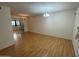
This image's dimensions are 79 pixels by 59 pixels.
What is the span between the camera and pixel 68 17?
3.98 m

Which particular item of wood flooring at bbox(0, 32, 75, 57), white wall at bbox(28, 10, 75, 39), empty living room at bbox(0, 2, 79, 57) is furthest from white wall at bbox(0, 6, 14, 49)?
white wall at bbox(28, 10, 75, 39)

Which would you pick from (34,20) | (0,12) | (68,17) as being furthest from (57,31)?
(0,12)

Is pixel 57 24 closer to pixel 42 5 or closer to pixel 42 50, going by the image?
pixel 42 50

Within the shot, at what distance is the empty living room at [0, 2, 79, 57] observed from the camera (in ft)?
9.99

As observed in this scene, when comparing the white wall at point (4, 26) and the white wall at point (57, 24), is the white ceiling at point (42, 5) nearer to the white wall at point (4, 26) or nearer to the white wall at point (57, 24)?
the white wall at point (4, 26)

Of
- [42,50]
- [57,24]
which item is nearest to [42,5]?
[42,50]

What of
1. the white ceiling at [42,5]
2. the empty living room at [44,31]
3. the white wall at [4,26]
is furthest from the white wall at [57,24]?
the white wall at [4,26]

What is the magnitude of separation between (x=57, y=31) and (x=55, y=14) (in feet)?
2.74

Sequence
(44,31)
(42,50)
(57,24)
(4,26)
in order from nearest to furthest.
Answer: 1. (42,50)
2. (4,26)
3. (57,24)
4. (44,31)

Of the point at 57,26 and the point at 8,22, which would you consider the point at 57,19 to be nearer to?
the point at 57,26

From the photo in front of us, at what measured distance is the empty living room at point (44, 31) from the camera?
3046mm

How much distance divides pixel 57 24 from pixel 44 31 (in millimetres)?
1018

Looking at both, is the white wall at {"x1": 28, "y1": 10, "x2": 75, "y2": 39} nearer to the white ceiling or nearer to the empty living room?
the empty living room

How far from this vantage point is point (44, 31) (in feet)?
18.7
